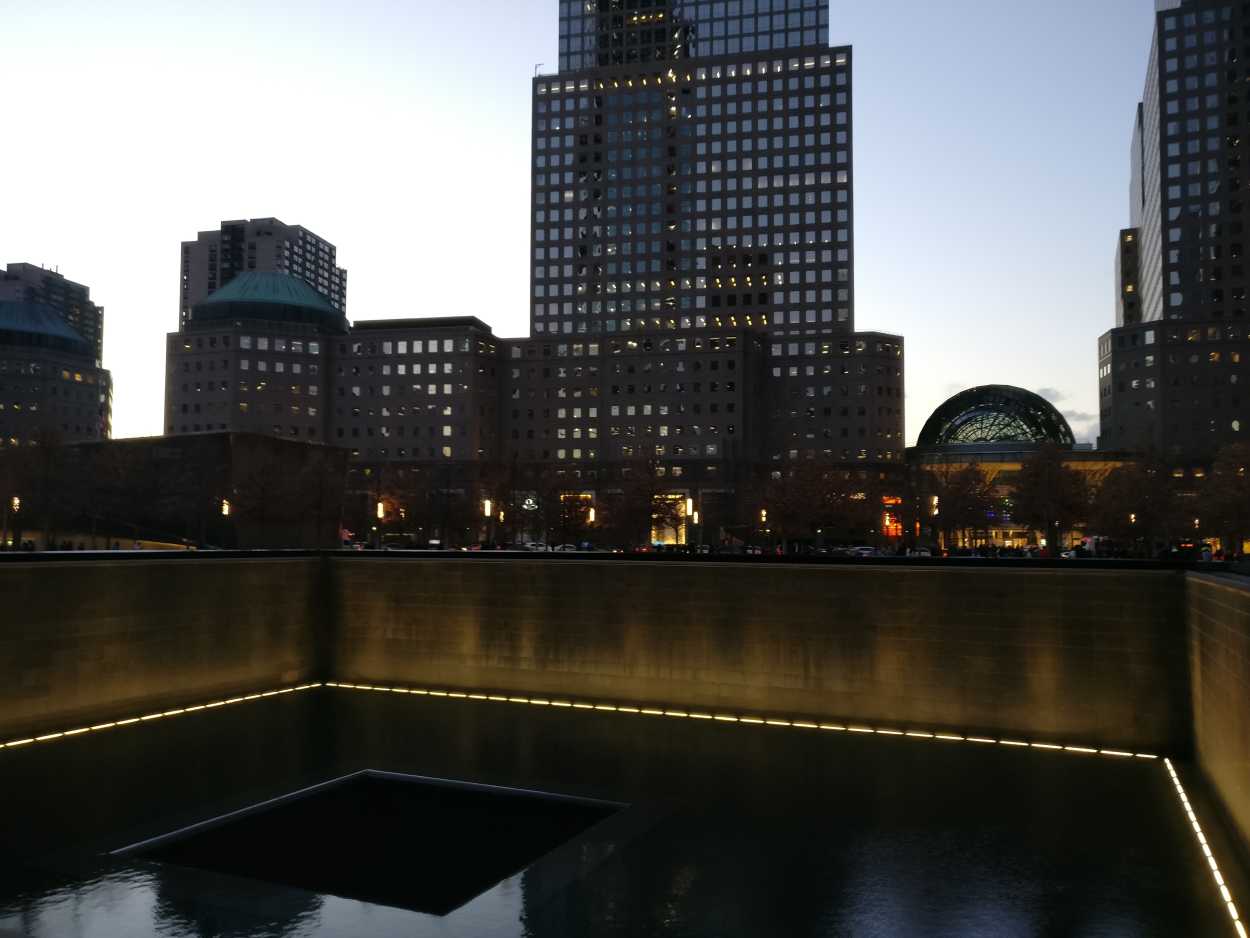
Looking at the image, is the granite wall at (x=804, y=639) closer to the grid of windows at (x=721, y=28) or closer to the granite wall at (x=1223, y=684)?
the granite wall at (x=1223, y=684)

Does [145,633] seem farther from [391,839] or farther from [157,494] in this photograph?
[157,494]

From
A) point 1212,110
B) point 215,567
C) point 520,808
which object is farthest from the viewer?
point 1212,110

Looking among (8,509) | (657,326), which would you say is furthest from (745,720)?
(657,326)

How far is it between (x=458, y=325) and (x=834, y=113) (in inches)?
3125

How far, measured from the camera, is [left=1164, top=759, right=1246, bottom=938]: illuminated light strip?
46.7 feet

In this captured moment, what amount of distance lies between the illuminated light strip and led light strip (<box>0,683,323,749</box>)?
26.5m

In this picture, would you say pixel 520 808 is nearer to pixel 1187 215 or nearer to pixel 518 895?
pixel 518 895

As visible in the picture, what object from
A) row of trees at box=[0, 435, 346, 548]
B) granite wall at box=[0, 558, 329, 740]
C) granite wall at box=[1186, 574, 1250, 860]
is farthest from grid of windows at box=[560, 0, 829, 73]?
granite wall at box=[1186, 574, 1250, 860]

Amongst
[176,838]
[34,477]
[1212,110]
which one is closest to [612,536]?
[34,477]

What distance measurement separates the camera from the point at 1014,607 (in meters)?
26.4

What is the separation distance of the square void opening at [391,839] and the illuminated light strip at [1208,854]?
10.7 meters

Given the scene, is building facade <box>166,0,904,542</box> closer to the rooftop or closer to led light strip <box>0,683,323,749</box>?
the rooftop

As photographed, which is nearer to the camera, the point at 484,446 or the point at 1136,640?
the point at 1136,640

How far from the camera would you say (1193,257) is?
16088 cm
